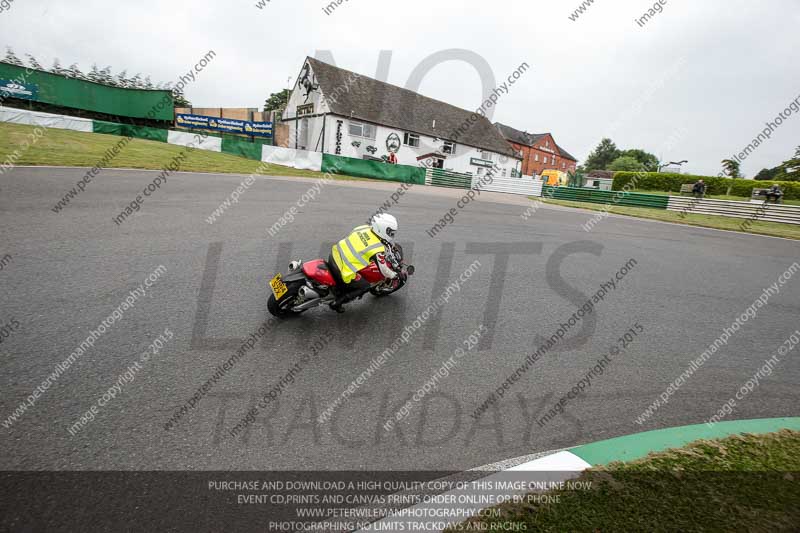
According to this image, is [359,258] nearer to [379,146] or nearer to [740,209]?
[740,209]

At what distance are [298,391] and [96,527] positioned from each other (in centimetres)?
150

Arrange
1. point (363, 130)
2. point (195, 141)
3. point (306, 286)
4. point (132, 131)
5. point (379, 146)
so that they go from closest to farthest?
point (306, 286), point (195, 141), point (132, 131), point (363, 130), point (379, 146)

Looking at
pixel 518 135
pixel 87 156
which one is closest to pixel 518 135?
pixel 518 135

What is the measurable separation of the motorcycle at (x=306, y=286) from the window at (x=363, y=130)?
3181cm

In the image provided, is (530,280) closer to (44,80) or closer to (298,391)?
(298,391)

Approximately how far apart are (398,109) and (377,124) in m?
5.12

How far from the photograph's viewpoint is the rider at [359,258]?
178 inches

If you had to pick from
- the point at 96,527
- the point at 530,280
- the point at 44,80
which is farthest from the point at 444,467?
the point at 44,80

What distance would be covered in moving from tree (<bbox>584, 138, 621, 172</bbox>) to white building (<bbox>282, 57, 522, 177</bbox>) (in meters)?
91.5

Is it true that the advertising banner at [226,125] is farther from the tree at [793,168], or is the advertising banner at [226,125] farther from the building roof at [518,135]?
the tree at [793,168]

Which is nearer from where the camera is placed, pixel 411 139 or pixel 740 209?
pixel 740 209

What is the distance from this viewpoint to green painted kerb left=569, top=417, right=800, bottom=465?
262 centimetres

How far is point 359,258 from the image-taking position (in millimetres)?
4531

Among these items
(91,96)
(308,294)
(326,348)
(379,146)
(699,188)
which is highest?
(91,96)
